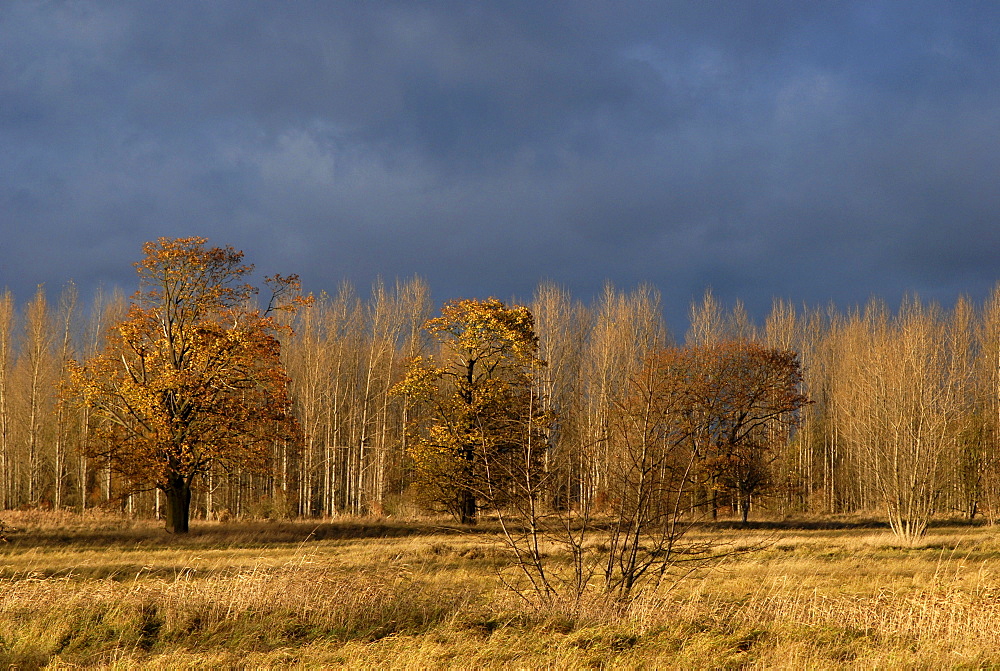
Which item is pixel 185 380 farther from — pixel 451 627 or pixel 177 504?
pixel 451 627

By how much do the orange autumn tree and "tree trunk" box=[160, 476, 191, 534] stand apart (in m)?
0.03

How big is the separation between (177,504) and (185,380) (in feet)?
13.3

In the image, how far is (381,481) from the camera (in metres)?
40.2

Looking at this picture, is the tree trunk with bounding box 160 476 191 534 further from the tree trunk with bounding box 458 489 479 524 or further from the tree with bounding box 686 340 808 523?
the tree with bounding box 686 340 808 523

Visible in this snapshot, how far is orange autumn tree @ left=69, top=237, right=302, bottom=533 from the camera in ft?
78.0

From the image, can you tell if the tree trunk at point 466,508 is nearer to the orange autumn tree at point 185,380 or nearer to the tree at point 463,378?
the tree at point 463,378

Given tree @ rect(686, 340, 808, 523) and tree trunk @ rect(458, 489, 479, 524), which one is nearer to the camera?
tree trunk @ rect(458, 489, 479, 524)

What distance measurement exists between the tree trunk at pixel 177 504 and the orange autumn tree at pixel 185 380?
0.03m

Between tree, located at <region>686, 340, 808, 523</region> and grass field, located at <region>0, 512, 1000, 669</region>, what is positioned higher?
tree, located at <region>686, 340, 808, 523</region>

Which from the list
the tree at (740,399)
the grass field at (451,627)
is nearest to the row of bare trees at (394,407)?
the tree at (740,399)

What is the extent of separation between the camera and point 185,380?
2341 centimetres

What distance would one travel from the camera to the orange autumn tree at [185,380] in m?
23.8

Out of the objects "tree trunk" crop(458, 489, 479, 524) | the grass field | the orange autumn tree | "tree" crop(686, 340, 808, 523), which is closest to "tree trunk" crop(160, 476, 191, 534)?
the orange autumn tree

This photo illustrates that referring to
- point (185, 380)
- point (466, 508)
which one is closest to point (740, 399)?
point (466, 508)
